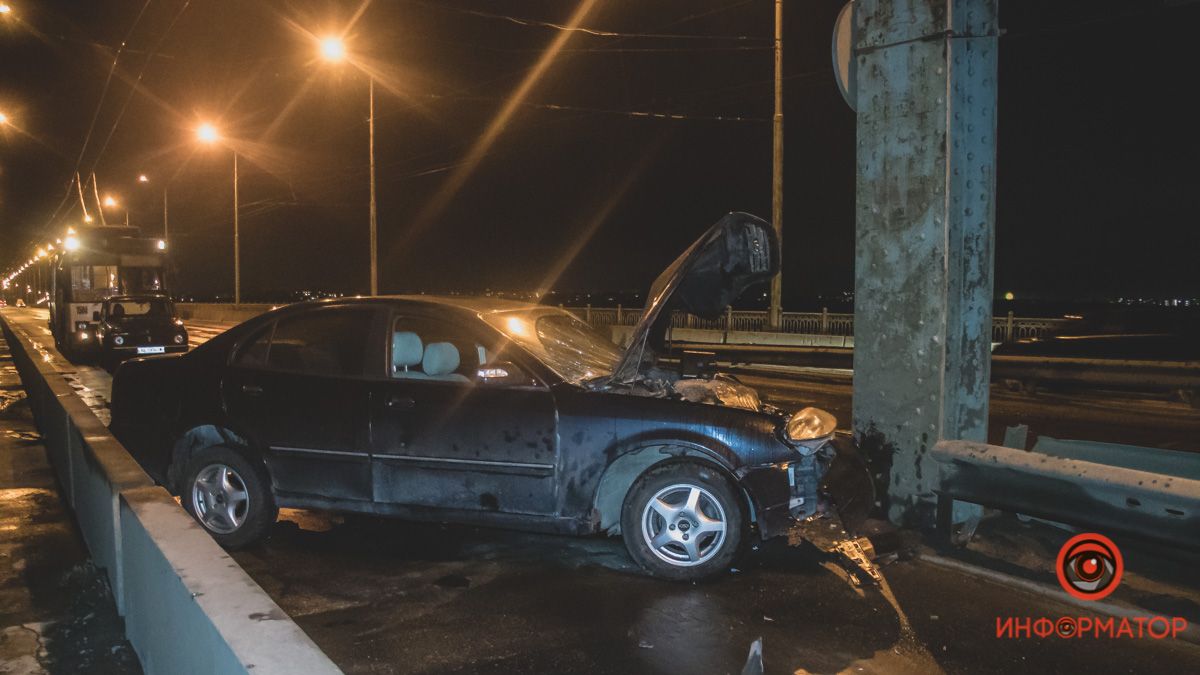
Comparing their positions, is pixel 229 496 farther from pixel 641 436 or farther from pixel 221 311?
pixel 221 311

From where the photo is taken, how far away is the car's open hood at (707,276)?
4.99m

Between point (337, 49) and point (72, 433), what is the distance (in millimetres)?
13226

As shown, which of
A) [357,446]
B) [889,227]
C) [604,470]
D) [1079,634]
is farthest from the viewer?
A: [889,227]

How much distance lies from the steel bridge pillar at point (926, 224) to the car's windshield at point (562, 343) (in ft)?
5.95

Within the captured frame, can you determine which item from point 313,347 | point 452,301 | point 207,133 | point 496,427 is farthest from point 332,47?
point 496,427

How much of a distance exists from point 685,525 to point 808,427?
84cm

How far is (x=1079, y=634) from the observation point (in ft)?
12.4

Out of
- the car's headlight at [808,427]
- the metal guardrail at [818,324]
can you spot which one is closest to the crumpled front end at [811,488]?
the car's headlight at [808,427]

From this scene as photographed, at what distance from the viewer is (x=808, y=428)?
14.5 feet

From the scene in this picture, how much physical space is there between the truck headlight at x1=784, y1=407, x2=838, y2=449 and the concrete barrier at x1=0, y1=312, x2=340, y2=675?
279 centimetres

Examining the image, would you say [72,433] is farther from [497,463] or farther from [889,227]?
[889,227]

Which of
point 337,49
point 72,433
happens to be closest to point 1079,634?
point 72,433

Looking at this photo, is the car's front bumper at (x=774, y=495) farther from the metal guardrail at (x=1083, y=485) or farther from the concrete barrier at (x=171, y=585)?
the concrete barrier at (x=171, y=585)

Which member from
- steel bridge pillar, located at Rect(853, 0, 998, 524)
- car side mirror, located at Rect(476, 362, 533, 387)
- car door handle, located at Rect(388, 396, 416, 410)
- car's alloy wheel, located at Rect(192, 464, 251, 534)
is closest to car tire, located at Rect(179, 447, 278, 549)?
car's alloy wheel, located at Rect(192, 464, 251, 534)
